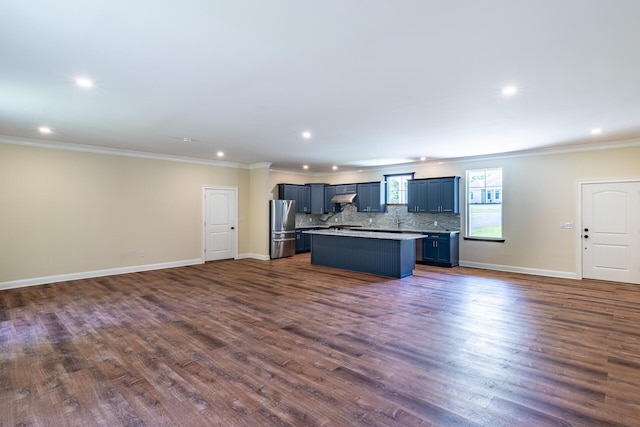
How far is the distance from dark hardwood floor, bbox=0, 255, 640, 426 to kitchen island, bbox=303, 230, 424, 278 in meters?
1.19

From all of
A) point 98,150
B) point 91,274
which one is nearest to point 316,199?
point 98,150

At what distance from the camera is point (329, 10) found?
2133mm

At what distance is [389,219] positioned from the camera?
967 centimetres

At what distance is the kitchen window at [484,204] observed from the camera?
758 cm

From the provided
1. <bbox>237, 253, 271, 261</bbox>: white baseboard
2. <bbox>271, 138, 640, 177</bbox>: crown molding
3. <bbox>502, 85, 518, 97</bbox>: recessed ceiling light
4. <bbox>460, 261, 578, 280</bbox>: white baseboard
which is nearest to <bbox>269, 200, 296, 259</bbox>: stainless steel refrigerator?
<bbox>237, 253, 271, 261</bbox>: white baseboard

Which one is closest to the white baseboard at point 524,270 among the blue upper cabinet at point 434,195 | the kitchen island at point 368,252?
the blue upper cabinet at point 434,195

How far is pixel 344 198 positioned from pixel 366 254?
3.38 meters

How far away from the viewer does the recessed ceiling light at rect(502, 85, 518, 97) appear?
3.44m

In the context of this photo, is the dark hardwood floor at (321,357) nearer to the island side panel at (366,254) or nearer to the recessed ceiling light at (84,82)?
the island side panel at (366,254)

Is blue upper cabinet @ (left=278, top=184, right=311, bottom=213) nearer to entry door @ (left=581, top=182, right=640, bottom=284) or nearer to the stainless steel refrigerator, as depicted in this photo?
the stainless steel refrigerator

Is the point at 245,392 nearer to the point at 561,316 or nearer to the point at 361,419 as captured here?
the point at 361,419

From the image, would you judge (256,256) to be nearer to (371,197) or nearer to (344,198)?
(344,198)

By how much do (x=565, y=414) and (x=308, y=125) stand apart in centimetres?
431

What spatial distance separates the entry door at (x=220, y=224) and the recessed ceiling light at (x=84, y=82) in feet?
17.3
